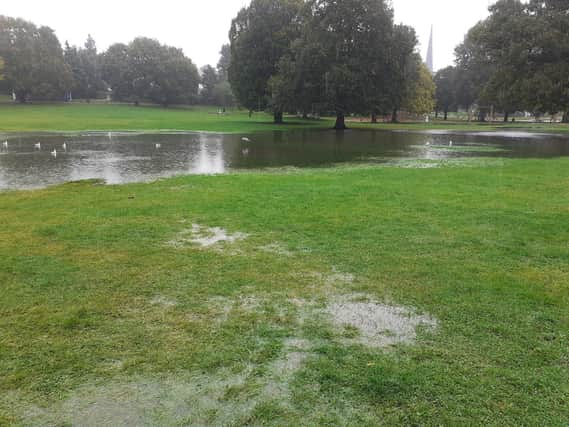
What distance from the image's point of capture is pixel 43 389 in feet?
10.1

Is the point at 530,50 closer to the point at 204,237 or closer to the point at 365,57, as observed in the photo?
the point at 365,57

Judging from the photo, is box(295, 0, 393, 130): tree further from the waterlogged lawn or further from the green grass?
the waterlogged lawn

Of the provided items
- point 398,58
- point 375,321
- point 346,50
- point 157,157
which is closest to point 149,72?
point 346,50

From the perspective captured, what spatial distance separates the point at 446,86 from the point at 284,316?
246 ft

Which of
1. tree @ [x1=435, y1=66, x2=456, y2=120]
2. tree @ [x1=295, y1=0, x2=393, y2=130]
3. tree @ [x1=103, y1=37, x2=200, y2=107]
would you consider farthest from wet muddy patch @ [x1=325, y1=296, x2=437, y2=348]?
tree @ [x1=103, y1=37, x2=200, y2=107]

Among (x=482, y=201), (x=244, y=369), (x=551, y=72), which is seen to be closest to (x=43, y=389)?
(x=244, y=369)

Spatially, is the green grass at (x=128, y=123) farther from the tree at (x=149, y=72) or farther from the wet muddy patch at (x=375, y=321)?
the wet muddy patch at (x=375, y=321)

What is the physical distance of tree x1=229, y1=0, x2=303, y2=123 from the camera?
1644 inches

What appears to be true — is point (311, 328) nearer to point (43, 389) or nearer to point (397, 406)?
point (397, 406)

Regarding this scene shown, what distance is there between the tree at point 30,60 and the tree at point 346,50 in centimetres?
5292

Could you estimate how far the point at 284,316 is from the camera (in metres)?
4.15

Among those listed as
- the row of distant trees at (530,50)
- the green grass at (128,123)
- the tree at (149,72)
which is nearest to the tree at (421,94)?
the green grass at (128,123)

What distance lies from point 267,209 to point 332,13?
3133 cm

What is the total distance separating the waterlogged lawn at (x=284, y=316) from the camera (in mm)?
2945
